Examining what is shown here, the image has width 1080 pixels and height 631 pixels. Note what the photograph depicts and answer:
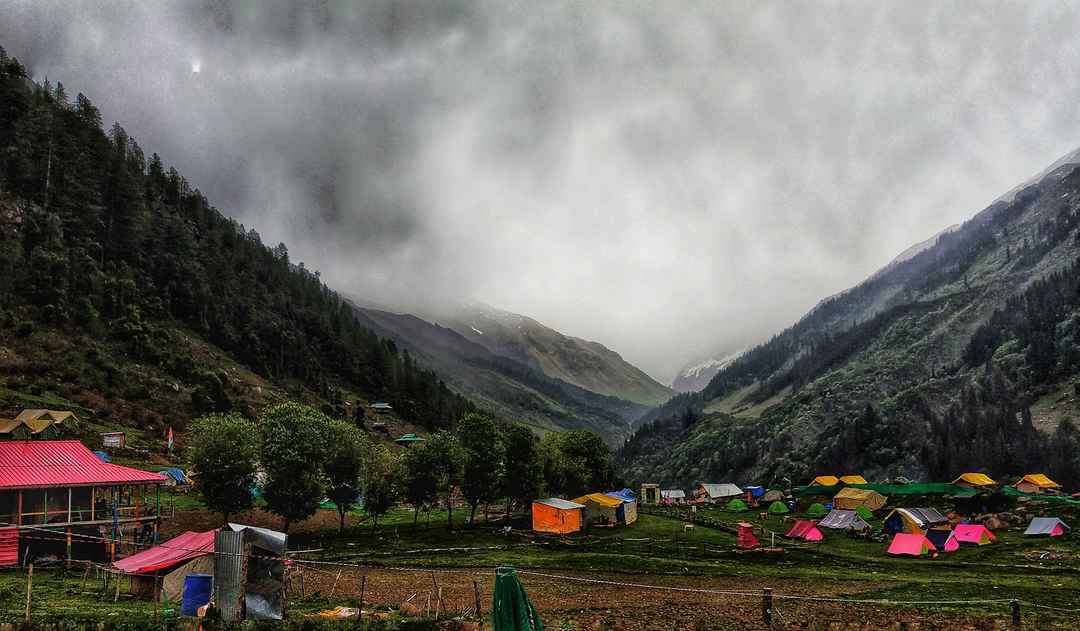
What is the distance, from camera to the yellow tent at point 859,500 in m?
101

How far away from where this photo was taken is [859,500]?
4011 inches

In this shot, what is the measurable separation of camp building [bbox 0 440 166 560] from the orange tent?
3839 cm

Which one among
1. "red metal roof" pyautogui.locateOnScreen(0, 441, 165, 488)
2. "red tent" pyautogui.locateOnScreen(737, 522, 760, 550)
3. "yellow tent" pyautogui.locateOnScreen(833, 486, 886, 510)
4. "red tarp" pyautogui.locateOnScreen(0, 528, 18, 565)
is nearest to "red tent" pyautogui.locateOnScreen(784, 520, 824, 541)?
"red tent" pyautogui.locateOnScreen(737, 522, 760, 550)

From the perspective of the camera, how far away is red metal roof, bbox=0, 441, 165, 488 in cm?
4112

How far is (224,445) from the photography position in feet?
190

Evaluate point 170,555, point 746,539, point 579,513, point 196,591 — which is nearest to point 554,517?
point 579,513

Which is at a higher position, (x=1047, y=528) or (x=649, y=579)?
(x=649, y=579)

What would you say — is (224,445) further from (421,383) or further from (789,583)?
(421,383)

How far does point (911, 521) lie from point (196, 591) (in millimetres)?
73676

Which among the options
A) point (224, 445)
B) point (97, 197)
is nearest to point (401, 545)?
point (224, 445)

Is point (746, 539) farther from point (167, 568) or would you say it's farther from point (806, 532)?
point (167, 568)

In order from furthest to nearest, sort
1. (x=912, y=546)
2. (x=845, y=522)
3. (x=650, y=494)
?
1. (x=650, y=494)
2. (x=845, y=522)
3. (x=912, y=546)

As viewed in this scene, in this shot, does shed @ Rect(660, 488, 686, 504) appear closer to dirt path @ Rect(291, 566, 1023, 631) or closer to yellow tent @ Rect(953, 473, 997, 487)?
yellow tent @ Rect(953, 473, 997, 487)

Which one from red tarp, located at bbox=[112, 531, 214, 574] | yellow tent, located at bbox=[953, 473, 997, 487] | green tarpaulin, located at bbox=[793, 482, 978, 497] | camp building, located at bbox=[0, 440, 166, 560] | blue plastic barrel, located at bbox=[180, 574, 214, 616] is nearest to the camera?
blue plastic barrel, located at bbox=[180, 574, 214, 616]
